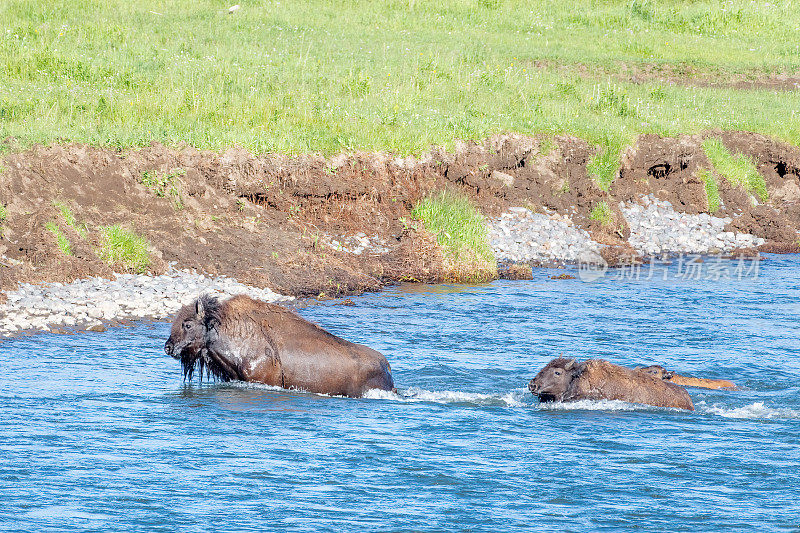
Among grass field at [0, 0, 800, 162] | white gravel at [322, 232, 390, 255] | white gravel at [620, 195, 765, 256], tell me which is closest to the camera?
white gravel at [322, 232, 390, 255]

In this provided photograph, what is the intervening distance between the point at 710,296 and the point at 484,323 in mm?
5227

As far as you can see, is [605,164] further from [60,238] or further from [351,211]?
[60,238]

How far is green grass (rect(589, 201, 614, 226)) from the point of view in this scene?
24891 millimetres

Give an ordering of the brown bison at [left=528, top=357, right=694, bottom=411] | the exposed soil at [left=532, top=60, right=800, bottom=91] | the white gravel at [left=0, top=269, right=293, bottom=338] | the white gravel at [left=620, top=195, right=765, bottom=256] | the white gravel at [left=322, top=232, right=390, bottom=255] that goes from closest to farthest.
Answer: the brown bison at [left=528, top=357, right=694, bottom=411] → the white gravel at [left=0, top=269, right=293, bottom=338] → the white gravel at [left=322, top=232, right=390, bottom=255] → the white gravel at [left=620, top=195, right=765, bottom=256] → the exposed soil at [left=532, top=60, right=800, bottom=91]

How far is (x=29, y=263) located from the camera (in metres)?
17.5

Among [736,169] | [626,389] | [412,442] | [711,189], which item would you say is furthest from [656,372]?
[736,169]

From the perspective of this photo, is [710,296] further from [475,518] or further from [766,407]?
[475,518]

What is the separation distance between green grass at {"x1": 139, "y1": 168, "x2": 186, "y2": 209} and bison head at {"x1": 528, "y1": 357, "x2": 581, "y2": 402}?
9.58 metres

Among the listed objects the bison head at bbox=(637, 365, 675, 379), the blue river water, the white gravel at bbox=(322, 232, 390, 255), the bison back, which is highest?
the white gravel at bbox=(322, 232, 390, 255)

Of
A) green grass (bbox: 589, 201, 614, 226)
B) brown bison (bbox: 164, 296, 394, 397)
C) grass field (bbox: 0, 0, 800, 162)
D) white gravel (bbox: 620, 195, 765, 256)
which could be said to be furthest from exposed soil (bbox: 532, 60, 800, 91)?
brown bison (bbox: 164, 296, 394, 397)

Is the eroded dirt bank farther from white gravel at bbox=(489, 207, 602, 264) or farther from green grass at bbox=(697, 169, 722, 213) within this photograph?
white gravel at bbox=(489, 207, 602, 264)

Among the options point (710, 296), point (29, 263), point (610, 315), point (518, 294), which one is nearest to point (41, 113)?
point (29, 263)

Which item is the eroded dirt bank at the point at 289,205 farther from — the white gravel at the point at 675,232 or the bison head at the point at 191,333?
the bison head at the point at 191,333

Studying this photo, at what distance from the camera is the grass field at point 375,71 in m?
23.5
